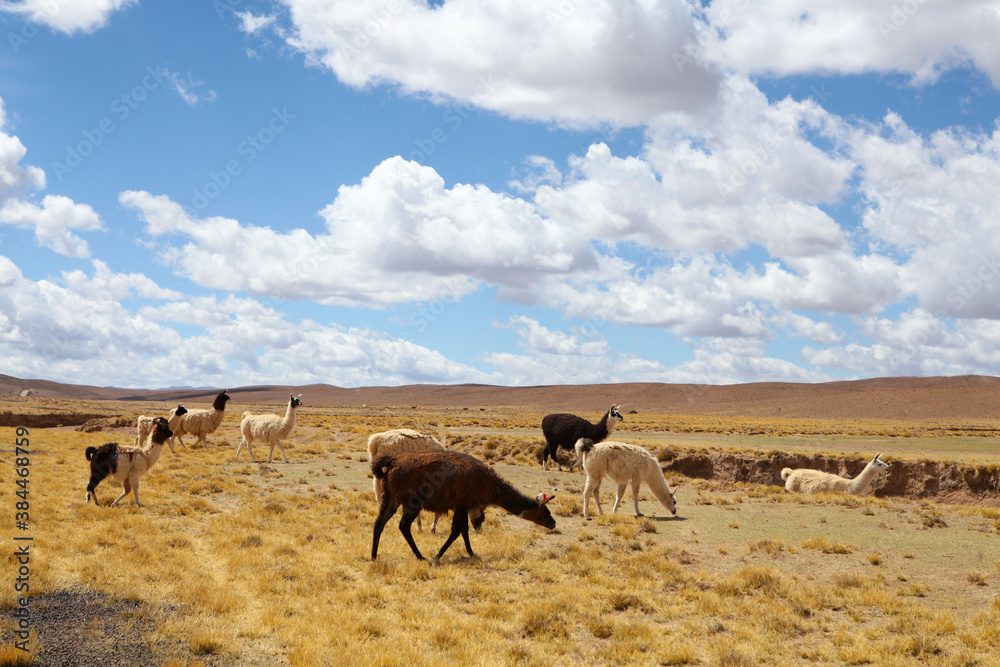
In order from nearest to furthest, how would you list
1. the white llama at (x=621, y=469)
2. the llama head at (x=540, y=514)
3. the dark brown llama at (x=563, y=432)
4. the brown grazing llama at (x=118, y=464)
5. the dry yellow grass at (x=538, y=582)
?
the dry yellow grass at (x=538, y=582), the llama head at (x=540, y=514), the brown grazing llama at (x=118, y=464), the white llama at (x=621, y=469), the dark brown llama at (x=563, y=432)

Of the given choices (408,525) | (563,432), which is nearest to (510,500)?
(408,525)

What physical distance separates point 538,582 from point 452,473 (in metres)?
2.14

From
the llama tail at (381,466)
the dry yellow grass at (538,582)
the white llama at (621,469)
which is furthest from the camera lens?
the white llama at (621,469)

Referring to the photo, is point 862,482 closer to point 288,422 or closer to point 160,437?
point 288,422

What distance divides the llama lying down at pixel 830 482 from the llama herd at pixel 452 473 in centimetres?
3

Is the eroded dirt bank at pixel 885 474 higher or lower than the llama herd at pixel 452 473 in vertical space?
lower

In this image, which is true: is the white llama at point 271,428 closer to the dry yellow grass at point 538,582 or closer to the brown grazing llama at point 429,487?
the dry yellow grass at point 538,582

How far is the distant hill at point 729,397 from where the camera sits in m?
95.1

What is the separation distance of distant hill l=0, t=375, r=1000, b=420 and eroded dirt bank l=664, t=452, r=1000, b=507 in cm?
7674

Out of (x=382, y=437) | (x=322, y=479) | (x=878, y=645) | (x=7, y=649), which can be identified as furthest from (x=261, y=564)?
(x=322, y=479)

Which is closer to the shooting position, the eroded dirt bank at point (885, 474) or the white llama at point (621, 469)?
the white llama at point (621, 469)

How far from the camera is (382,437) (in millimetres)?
15344

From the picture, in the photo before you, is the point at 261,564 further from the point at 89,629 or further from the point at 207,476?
the point at 207,476

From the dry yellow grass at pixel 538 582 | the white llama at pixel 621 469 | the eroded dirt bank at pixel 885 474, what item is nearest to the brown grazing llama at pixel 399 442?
the dry yellow grass at pixel 538 582
